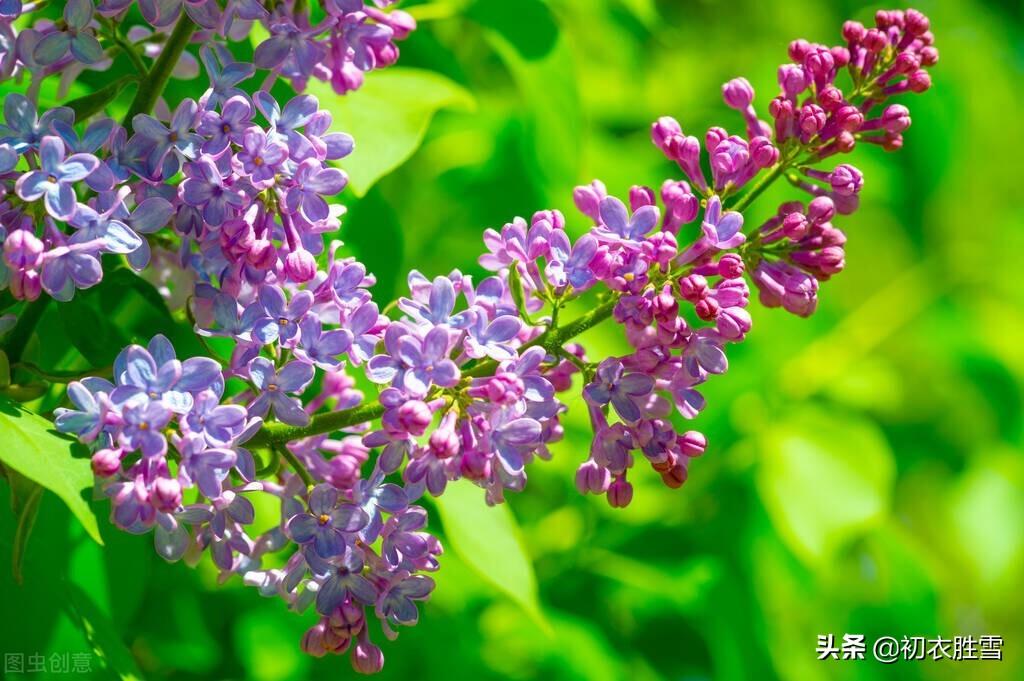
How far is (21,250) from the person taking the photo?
77 cm

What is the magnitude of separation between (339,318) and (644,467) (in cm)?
114

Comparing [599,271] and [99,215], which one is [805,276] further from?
[99,215]

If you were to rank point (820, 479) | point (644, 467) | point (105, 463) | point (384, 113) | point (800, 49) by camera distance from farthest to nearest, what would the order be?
point (644, 467) → point (820, 479) → point (384, 113) → point (800, 49) → point (105, 463)

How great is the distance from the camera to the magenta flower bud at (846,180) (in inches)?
35.8

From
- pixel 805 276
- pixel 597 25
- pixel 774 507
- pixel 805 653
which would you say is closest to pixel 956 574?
pixel 805 653

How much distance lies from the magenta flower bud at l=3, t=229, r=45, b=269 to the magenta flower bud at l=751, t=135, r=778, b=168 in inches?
20.1

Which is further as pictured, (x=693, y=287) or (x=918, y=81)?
(x=918, y=81)

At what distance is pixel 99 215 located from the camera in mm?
794

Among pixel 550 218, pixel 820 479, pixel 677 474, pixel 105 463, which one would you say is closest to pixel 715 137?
pixel 550 218

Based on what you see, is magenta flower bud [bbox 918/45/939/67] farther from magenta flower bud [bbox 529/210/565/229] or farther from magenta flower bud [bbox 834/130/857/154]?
magenta flower bud [bbox 529/210/565/229]

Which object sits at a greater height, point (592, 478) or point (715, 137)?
point (715, 137)

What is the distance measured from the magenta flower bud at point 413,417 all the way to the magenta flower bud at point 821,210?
0.33 meters

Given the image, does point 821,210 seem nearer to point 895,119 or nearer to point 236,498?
point 895,119

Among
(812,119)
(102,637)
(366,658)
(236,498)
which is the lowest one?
(102,637)
